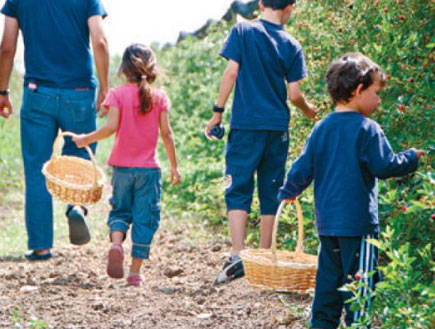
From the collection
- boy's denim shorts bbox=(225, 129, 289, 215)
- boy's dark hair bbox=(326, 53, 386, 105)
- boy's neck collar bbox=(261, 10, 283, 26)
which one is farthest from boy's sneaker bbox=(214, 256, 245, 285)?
boy's dark hair bbox=(326, 53, 386, 105)

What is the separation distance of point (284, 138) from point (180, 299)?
45.6 inches

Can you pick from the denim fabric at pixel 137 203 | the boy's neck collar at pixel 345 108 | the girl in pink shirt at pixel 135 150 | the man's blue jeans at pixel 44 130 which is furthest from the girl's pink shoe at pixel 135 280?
the boy's neck collar at pixel 345 108

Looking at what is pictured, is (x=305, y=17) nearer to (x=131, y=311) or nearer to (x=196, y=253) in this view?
(x=196, y=253)

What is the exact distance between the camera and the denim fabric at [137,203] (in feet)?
19.2

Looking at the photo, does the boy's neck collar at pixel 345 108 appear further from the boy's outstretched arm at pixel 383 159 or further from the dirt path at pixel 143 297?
the dirt path at pixel 143 297

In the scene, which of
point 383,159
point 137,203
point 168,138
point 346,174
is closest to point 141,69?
point 168,138

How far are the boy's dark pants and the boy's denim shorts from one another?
160 centimetres

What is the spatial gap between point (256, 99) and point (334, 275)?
1.77 meters

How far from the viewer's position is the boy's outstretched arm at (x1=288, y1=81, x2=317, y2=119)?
550cm

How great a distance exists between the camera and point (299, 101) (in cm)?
550

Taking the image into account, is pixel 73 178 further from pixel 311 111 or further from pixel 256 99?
pixel 311 111

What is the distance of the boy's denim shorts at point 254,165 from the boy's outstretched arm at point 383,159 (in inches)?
68.6

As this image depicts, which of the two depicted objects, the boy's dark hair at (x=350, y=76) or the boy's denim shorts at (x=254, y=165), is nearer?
the boy's dark hair at (x=350, y=76)

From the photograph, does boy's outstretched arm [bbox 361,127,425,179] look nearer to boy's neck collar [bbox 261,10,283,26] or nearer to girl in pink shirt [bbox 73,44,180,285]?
boy's neck collar [bbox 261,10,283,26]
